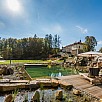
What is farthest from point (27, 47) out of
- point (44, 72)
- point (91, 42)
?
point (44, 72)

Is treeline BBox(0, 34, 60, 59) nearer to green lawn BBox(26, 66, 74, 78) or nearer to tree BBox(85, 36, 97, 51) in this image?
tree BBox(85, 36, 97, 51)

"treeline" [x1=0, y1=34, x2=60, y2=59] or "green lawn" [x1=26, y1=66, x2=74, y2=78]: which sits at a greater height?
"treeline" [x1=0, y1=34, x2=60, y2=59]

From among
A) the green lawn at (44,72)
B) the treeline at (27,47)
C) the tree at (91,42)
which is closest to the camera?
the green lawn at (44,72)

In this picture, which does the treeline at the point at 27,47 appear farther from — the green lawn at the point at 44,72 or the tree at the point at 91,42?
Answer: the green lawn at the point at 44,72

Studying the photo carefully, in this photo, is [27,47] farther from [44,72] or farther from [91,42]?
[44,72]

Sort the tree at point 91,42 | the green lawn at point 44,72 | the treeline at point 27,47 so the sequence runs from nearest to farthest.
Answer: the green lawn at point 44,72 < the treeline at point 27,47 < the tree at point 91,42

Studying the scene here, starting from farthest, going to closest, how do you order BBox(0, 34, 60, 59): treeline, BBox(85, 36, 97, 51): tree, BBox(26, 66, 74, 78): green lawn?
BBox(85, 36, 97, 51): tree < BBox(0, 34, 60, 59): treeline < BBox(26, 66, 74, 78): green lawn

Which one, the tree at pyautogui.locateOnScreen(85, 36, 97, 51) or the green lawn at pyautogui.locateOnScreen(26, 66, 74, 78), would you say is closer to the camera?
the green lawn at pyautogui.locateOnScreen(26, 66, 74, 78)

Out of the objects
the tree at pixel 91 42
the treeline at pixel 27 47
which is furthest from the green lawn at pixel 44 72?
the tree at pixel 91 42

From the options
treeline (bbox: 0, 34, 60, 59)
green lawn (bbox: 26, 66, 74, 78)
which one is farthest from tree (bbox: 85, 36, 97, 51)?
green lawn (bbox: 26, 66, 74, 78)

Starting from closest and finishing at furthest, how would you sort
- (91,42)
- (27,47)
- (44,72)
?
1. (44,72)
2. (27,47)
3. (91,42)

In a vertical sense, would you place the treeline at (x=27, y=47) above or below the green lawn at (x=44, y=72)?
above

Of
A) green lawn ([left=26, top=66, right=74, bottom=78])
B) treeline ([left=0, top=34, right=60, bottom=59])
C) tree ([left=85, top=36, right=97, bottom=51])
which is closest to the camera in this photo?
green lawn ([left=26, top=66, right=74, bottom=78])

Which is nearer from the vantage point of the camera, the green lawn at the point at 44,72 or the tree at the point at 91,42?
the green lawn at the point at 44,72
